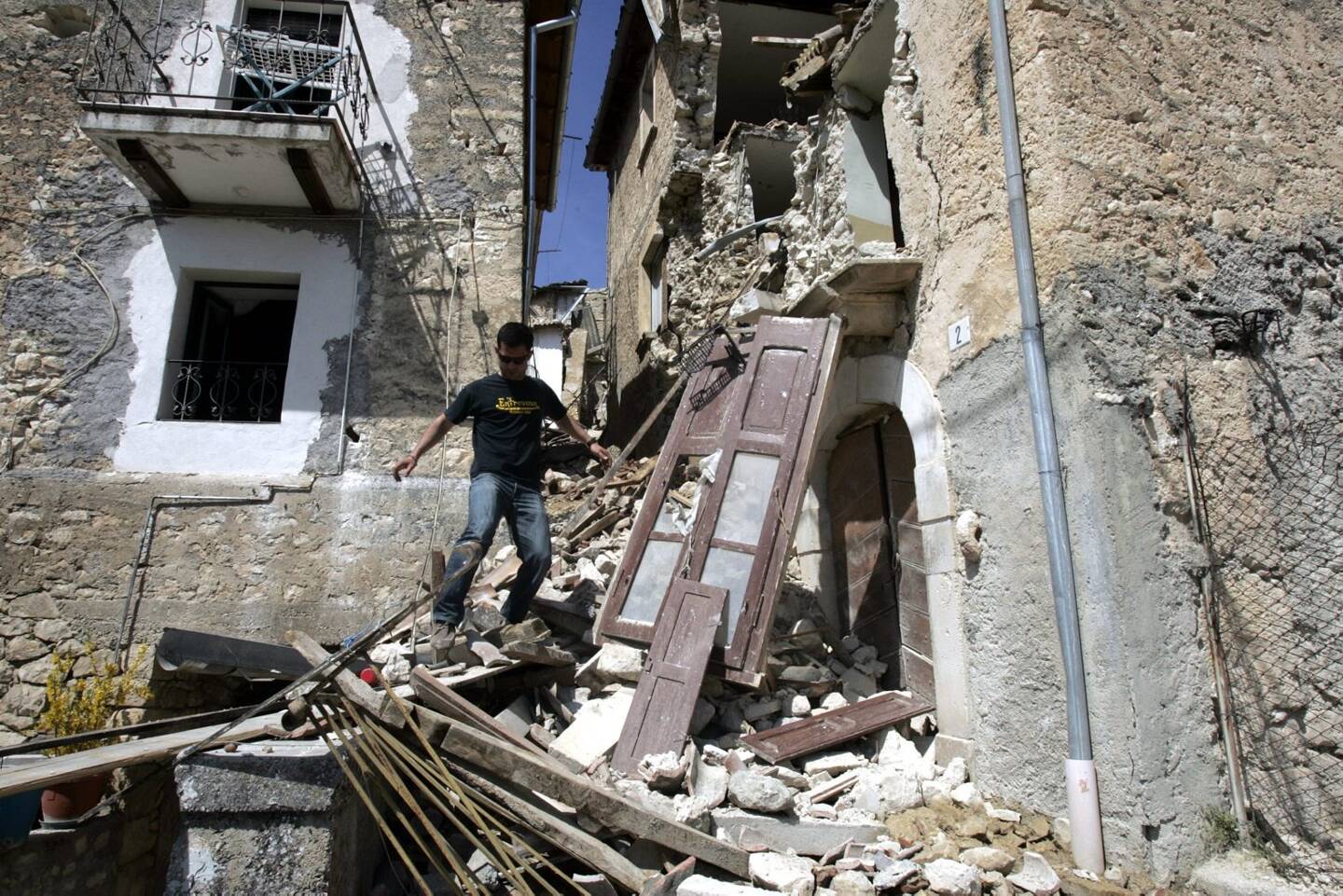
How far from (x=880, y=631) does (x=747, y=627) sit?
145 centimetres

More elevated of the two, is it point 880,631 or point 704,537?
point 704,537

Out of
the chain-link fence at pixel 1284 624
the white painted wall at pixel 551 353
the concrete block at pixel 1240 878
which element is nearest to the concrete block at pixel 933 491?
the chain-link fence at pixel 1284 624

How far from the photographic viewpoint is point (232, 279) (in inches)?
243

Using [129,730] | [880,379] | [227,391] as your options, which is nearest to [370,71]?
[227,391]

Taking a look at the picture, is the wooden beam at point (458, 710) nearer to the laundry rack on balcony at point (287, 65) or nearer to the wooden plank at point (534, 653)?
the wooden plank at point (534, 653)

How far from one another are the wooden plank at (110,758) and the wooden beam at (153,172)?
4.52 meters

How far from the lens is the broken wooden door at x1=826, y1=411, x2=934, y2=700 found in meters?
4.50

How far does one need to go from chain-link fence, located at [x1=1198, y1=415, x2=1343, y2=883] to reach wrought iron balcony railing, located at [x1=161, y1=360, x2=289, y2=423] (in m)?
6.14

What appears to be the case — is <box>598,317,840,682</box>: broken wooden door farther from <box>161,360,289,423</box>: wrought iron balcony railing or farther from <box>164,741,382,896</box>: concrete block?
<box>161,360,289,423</box>: wrought iron balcony railing

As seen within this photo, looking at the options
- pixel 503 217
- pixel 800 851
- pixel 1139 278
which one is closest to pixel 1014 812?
pixel 800 851

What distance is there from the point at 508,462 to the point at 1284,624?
12.4ft

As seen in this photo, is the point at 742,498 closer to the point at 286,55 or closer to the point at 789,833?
the point at 789,833

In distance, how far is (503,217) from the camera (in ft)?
21.0

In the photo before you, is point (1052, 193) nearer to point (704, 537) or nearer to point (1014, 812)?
point (704, 537)
